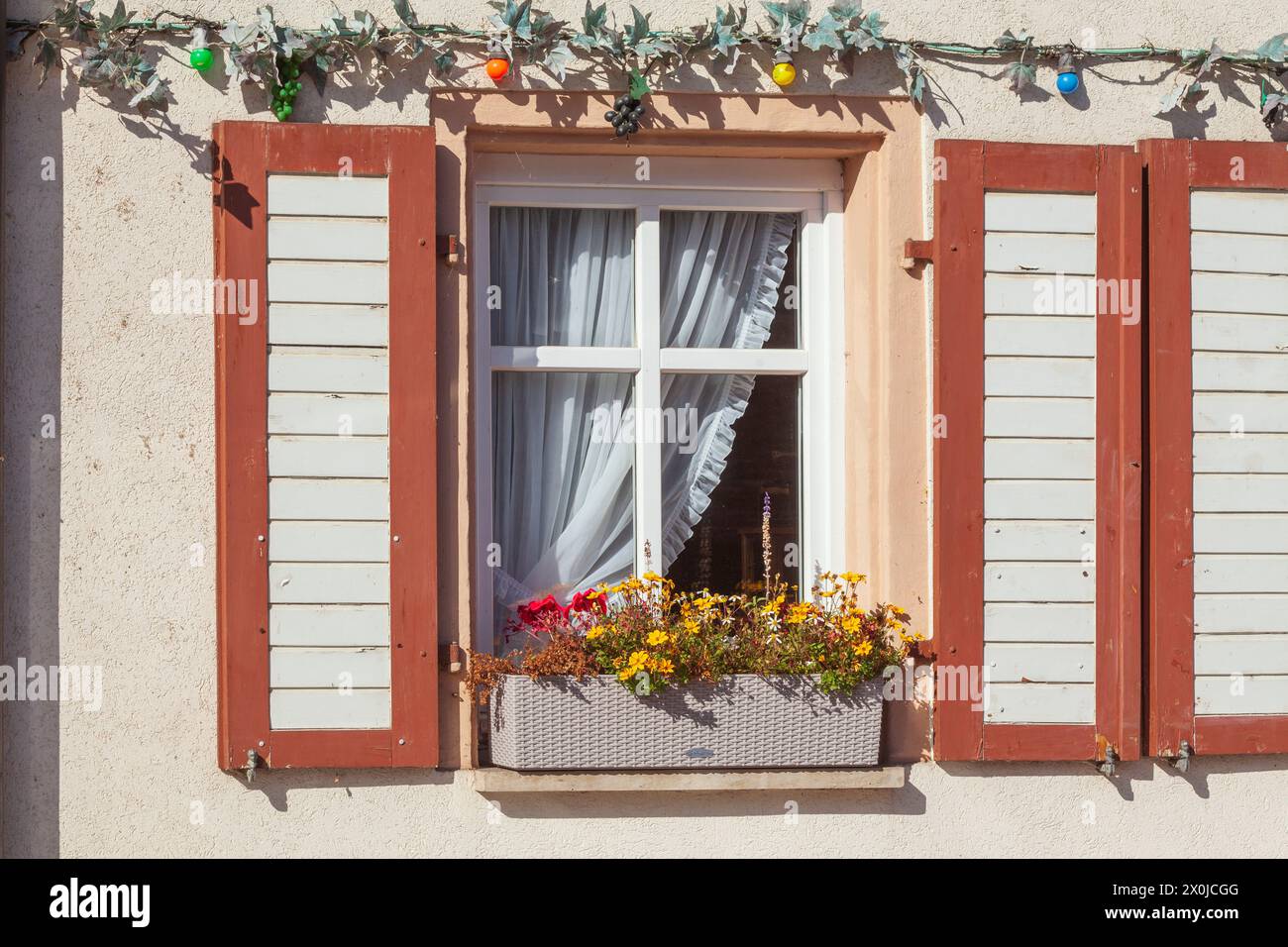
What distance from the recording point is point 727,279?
5.02 meters

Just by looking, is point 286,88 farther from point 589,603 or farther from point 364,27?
point 589,603

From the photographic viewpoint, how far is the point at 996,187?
4.71 metres

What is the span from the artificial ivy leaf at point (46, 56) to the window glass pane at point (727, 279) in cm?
195

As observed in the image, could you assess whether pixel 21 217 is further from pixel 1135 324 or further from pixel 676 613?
pixel 1135 324

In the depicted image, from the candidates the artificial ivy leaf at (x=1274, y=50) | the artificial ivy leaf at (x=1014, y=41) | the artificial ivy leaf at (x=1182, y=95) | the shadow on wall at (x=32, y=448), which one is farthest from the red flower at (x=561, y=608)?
the artificial ivy leaf at (x=1274, y=50)

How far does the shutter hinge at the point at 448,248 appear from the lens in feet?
15.0

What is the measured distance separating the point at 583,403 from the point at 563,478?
26 centimetres

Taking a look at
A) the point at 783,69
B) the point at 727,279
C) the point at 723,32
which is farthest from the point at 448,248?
the point at 783,69

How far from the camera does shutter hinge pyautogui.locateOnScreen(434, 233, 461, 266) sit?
15.0 ft

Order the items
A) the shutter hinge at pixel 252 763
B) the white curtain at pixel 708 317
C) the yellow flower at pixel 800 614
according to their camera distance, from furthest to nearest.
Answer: the white curtain at pixel 708 317 → the yellow flower at pixel 800 614 → the shutter hinge at pixel 252 763

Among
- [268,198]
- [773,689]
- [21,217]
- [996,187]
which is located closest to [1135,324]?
[996,187]

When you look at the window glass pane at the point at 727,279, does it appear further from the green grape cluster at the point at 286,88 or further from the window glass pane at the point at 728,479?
the green grape cluster at the point at 286,88

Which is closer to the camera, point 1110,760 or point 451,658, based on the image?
point 451,658

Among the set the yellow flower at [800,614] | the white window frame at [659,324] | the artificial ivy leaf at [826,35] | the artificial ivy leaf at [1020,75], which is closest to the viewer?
the yellow flower at [800,614]
